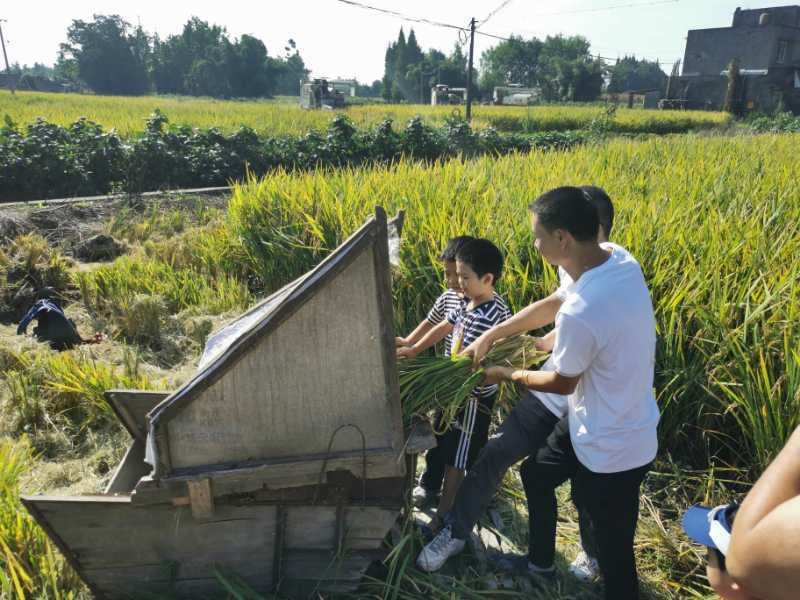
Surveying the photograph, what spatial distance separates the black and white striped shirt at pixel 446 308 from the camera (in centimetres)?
227

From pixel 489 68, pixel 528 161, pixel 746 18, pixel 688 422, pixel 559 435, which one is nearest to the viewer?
pixel 559 435

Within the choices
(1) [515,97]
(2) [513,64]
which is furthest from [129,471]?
(2) [513,64]

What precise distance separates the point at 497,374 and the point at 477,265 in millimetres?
419

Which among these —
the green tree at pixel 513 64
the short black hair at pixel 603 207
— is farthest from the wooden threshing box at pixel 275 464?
the green tree at pixel 513 64

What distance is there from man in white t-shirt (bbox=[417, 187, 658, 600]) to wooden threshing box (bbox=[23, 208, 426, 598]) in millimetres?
472

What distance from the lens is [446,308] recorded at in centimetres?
232

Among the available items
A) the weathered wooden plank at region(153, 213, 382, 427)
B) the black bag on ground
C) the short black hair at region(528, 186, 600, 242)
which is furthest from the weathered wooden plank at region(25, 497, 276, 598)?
the black bag on ground

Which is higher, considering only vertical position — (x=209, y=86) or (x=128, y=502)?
(x=209, y=86)

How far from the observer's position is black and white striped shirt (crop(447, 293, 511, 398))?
6.77 feet

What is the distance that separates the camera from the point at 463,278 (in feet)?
6.77

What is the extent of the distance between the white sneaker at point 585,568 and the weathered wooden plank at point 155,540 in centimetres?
110

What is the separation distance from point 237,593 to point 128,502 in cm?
43

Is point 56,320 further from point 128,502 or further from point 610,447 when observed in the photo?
point 610,447

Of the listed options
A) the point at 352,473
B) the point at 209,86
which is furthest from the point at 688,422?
the point at 209,86
